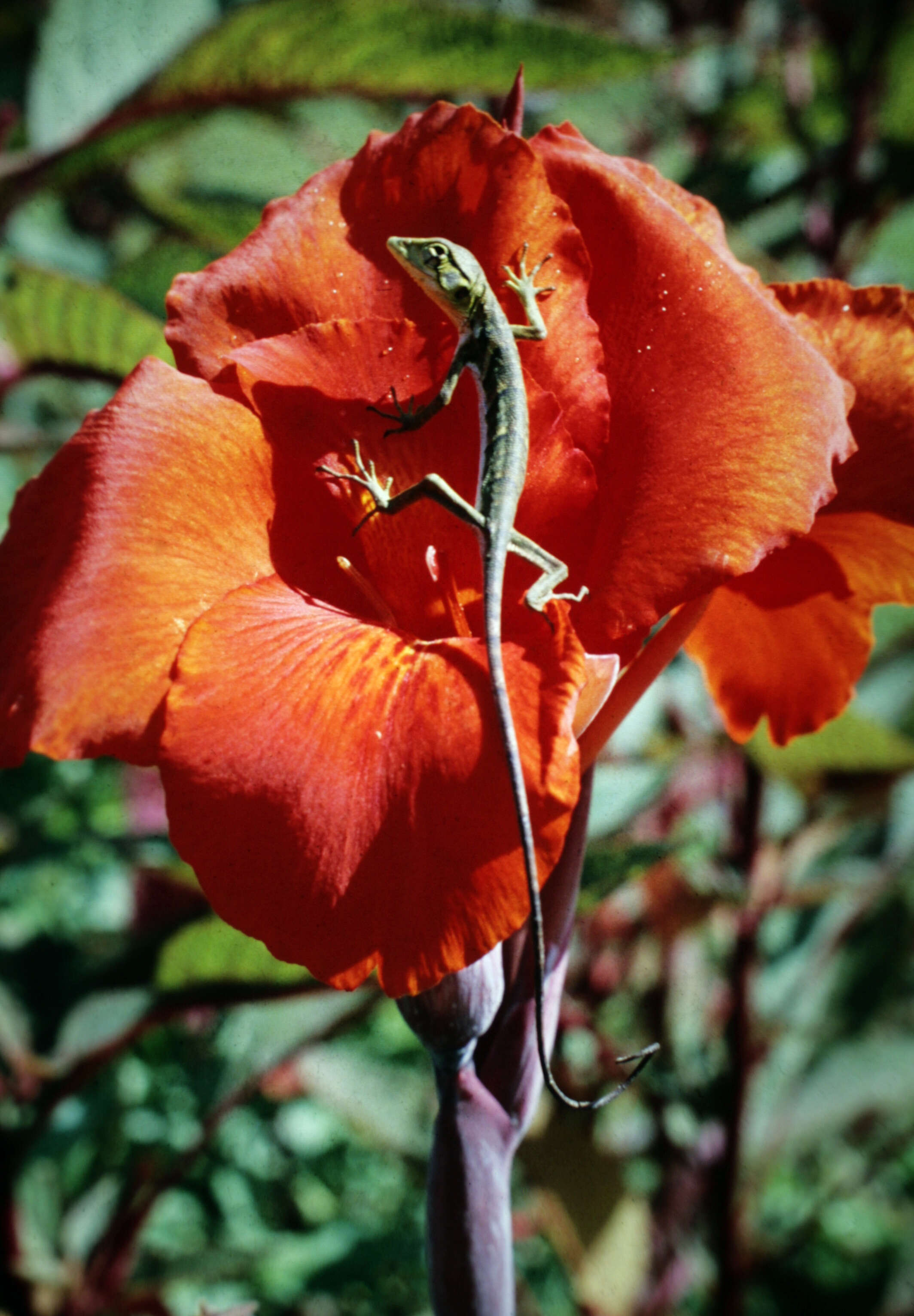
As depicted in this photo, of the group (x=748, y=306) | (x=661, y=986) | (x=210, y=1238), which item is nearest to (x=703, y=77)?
(x=661, y=986)

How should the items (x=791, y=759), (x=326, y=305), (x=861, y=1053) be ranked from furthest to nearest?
(x=861, y=1053)
(x=791, y=759)
(x=326, y=305)

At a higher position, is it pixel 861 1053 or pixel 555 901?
pixel 555 901

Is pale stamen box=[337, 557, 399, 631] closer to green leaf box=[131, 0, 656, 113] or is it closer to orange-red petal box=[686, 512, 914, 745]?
orange-red petal box=[686, 512, 914, 745]

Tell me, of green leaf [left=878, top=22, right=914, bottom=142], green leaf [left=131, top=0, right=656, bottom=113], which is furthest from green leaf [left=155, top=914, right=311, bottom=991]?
green leaf [left=878, top=22, right=914, bottom=142]

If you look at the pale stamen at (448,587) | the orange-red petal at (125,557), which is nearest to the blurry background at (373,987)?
the pale stamen at (448,587)

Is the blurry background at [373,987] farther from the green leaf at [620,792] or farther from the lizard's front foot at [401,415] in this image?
the lizard's front foot at [401,415]

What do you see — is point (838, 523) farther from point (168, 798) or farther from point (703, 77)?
point (703, 77)

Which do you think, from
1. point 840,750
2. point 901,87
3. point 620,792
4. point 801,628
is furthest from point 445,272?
point 901,87

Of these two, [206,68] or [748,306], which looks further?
[206,68]

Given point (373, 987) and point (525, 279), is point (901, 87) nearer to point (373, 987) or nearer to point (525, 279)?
point (525, 279)
